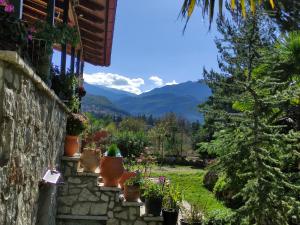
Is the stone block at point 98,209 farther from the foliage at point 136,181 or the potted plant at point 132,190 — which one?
the foliage at point 136,181

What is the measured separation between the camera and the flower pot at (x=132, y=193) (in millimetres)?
7184

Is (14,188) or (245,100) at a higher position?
(245,100)

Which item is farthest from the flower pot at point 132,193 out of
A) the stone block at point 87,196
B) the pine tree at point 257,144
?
the pine tree at point 257,144

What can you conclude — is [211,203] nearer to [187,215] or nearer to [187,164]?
[187,215]

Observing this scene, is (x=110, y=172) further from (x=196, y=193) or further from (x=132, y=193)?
(x=196, y=193)

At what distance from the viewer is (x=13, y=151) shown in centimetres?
325

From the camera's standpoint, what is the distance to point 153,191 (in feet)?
23.6

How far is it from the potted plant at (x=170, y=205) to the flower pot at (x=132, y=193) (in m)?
0.52

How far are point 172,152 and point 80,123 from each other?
20.8 m

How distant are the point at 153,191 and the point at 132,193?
1.23 feet

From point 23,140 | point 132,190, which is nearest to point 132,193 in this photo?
point 132,190

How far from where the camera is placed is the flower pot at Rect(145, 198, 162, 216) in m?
7.07

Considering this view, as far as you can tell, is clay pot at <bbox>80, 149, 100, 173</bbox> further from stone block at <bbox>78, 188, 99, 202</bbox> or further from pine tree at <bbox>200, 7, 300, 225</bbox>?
pine tree at <bbox>200, 7, 300, 225</bbox>

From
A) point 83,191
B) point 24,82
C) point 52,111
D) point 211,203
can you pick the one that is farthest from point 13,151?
point 211,203
